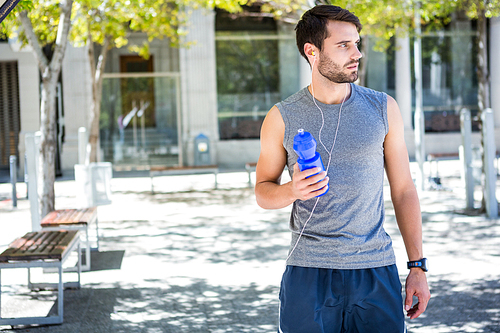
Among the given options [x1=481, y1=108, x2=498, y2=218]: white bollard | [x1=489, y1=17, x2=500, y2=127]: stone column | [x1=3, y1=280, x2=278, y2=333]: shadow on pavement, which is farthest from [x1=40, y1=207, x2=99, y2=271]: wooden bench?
[x1=489, y1=17, x2=500, y2=127]: stone column

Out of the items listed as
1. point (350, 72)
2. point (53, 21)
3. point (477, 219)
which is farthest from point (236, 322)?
point (53, 21)

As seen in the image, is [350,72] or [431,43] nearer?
[350,72]

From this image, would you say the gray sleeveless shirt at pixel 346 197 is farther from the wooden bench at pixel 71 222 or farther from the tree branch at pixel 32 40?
the tree branch at pixel 32 40

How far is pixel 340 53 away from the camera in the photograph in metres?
2.55

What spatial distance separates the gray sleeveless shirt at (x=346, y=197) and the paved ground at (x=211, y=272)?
2558mm

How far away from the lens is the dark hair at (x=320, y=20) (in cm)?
255

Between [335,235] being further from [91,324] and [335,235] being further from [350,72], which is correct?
[91,324]

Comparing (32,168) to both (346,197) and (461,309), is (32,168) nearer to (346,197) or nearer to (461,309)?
(461,309)

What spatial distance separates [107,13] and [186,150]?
8.24 metres

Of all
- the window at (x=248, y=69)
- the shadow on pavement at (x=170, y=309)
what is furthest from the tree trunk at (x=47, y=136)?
the window at (x=248, y=69)

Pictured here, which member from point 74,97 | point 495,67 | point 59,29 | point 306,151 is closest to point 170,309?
point 306,151

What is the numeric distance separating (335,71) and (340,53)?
0.07 metres

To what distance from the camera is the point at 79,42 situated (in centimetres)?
1388

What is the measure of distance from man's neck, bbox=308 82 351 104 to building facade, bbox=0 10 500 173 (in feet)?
56.1
